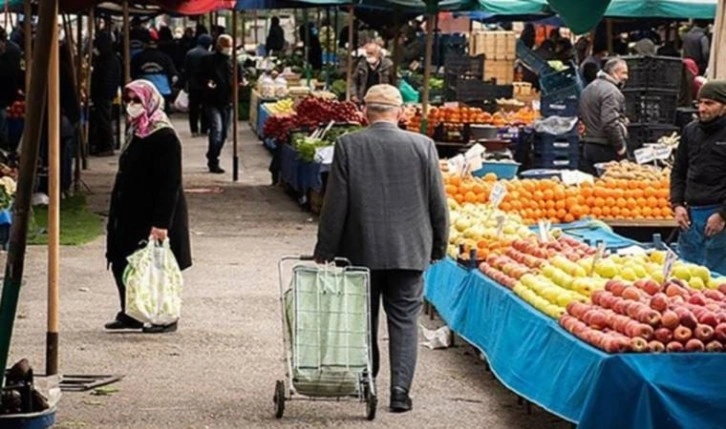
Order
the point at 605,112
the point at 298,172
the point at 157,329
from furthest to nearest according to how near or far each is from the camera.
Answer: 1. the point at 298,172
2. the point at 605,112
3. the point at 157,329

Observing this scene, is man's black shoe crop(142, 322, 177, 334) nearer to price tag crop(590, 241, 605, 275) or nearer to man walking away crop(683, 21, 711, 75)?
price tag crop(590, 241, 605, 275)

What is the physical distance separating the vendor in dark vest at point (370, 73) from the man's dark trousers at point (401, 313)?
17634 mm

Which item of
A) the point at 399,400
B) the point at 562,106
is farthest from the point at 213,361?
the point at 562,106

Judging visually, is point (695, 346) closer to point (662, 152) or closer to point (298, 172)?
point (662, 152)

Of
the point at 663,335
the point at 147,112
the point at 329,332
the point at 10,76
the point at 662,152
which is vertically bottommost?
the point at 329,332

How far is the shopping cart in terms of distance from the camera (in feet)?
28.3

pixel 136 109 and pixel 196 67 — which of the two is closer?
pixel 136 109

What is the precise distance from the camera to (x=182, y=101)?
3447cm

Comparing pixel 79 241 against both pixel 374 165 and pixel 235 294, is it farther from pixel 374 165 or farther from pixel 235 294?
pixel 374 165

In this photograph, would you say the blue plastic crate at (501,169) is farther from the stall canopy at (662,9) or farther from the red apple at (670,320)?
the red apple at (670,320)

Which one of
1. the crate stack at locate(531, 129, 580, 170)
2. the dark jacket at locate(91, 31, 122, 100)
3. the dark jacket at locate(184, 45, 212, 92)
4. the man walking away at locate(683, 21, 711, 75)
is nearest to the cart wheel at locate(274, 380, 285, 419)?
the crate stack at locate(531, 129, 580, 170)

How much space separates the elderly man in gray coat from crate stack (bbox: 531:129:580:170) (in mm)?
9421

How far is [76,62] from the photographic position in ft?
71.3

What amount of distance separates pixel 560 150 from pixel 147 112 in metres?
8.23
